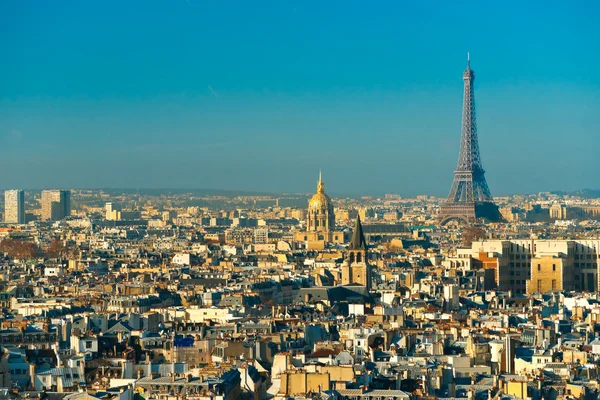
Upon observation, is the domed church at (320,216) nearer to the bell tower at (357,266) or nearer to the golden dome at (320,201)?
the golden dome at (320,201)

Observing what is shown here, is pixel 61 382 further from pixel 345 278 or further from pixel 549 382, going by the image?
pixel 345 278

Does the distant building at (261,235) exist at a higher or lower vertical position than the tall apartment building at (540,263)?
higher

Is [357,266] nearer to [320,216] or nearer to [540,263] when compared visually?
[540,263]

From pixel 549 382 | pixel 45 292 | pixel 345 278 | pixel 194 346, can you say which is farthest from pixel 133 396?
pixel 345 278

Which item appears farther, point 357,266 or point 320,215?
point 320,215

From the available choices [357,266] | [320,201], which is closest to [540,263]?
[357,266]

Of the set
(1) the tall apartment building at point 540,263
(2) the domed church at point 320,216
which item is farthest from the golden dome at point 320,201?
(1) the tall apartment building at point 540,263

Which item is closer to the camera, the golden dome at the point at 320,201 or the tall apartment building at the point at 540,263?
the tall apartment building at the point at 540,263

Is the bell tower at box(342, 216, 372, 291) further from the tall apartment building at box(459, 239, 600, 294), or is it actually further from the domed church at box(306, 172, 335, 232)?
the domed church at box(306, 172, 335, 232)

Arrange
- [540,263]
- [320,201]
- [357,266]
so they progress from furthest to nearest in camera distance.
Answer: [320,201]
[540,263]
[357,266]

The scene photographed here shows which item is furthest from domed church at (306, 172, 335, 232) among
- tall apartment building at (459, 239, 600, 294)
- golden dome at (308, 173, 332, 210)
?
tall apartment building at (459, 239, 600, 294)
